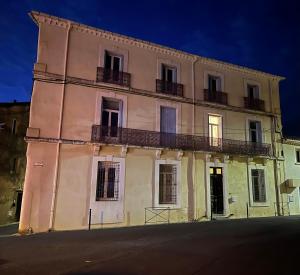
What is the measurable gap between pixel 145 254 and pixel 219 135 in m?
11.1

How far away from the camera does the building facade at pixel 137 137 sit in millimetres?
12352

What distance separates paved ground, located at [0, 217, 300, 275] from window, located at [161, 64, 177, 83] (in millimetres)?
8967

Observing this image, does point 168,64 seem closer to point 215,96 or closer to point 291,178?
point 215,96

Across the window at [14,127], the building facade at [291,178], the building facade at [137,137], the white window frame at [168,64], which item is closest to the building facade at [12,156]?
the window at [14,127]

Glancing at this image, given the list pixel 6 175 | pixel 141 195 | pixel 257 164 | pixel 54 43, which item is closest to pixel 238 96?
pixel 257 164

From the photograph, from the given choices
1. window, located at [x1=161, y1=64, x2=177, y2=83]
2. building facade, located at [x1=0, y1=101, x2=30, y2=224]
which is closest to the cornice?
window, located at [x1=161, y1=64, x2=177, y2=83]

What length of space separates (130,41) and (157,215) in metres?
9.40

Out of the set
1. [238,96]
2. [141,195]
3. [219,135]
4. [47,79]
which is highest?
[238,96]

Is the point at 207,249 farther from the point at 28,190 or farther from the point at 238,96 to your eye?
the point at 238,96

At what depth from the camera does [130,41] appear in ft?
49.4

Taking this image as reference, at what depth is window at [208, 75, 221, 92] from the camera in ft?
57.1

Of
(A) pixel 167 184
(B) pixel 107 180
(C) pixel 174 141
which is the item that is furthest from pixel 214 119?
(B) pixel 107 180

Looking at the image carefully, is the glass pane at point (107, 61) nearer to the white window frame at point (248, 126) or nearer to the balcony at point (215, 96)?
the balcony at point (215, 96)

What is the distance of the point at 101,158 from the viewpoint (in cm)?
1320
